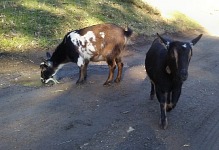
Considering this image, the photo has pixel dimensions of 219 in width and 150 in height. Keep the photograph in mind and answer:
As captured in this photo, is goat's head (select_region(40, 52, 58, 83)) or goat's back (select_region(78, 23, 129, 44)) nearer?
goat's back (select_region(78, 23, 129, 44))

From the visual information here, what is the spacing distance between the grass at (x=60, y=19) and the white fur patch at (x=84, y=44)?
415 centimetres

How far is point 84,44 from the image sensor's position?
9.34 metres

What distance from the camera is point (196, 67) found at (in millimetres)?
11867

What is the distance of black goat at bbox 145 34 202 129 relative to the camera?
6227 millimetres

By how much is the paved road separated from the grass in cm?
269

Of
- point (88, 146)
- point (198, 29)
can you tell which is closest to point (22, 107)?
point (88, 146)

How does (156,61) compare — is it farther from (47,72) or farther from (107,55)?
(47,72)

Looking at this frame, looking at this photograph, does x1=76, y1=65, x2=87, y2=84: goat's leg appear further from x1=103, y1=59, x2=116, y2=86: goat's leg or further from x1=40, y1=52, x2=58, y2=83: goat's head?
x1=40, y1=52, x2=58, y2=83: goat's head

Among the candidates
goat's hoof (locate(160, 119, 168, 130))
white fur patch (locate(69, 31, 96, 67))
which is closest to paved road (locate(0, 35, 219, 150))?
goat's hoof (locate(160, 119, 168, 130))

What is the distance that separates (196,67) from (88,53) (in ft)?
13.4

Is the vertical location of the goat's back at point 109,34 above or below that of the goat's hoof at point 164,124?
above

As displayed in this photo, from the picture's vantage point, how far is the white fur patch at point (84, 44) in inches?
367

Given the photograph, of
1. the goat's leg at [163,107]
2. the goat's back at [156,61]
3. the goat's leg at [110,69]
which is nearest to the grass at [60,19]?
the goat's leg at [110,69]

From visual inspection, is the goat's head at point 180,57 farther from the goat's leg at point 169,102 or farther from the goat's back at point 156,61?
the goat's leg at point 169,102
